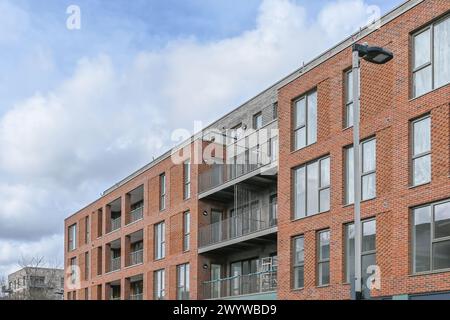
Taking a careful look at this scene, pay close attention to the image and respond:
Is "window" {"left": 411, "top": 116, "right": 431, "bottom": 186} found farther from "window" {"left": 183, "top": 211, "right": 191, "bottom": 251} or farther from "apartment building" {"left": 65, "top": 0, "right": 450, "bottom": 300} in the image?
"window" {"left": 183, "top": 211, "right": 191, "bottom": 251}

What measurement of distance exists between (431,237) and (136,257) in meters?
25.2

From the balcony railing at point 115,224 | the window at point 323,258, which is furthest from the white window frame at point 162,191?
the window at point 323,258

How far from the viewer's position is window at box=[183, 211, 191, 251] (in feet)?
115

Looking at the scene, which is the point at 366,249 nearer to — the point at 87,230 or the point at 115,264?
the point at 115,264

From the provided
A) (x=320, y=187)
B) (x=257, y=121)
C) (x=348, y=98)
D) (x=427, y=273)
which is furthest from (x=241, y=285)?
(x=427, y=273)

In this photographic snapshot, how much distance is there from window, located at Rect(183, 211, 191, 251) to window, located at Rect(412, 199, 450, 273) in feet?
54.8

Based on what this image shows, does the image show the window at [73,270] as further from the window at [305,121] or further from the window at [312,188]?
the window at [305,121]

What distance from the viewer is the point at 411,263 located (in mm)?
19844

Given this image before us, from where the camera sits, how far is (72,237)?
53969 millimetres

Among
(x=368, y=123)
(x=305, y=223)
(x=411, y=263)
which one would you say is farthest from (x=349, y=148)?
(x=411, y=263)

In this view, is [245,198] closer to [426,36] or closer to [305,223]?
[305,223]

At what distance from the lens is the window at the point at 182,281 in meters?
34.4

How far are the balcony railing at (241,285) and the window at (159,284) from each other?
4724 millimetres
